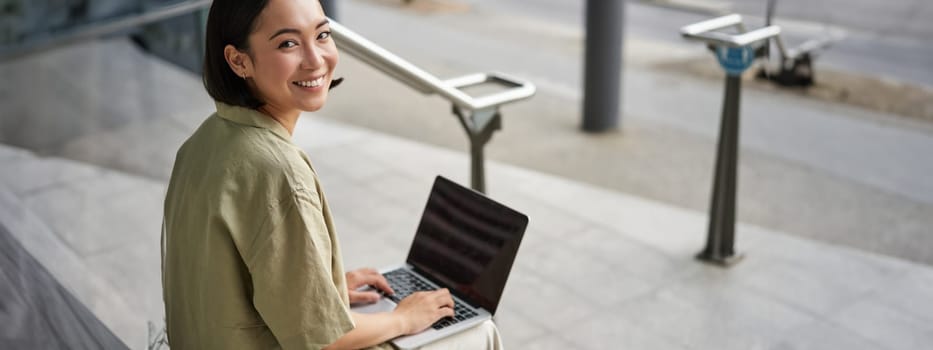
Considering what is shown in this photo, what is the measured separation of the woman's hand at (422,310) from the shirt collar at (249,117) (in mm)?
462

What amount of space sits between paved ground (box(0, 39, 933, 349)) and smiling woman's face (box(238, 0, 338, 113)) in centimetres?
132

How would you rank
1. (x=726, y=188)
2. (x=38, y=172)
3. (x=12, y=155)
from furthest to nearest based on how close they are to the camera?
(x=12, y=155), (x=38, y=172), (x=726, y=188)

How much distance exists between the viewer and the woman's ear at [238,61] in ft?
5.93

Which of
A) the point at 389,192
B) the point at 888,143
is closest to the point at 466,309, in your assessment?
the point at 389,192

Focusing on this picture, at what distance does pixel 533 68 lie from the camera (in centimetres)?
925

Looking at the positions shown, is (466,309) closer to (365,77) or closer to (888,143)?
(888,143)

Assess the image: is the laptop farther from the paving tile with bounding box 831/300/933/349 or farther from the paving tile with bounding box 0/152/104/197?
the paving tile with bounding box 0/152/104/197

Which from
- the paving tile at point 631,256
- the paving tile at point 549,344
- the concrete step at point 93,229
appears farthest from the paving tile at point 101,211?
the paving tile at point 631,256

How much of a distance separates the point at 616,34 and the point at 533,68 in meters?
2.50

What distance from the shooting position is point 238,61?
71.6 inches

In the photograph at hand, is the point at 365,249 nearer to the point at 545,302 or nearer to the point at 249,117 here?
the point at 545,302

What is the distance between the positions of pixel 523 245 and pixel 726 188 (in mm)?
939

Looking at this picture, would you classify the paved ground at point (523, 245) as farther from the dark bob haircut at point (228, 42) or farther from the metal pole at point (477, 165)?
the dark bob haircut at point (228, 42)

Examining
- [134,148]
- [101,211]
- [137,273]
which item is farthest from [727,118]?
[134,148]
